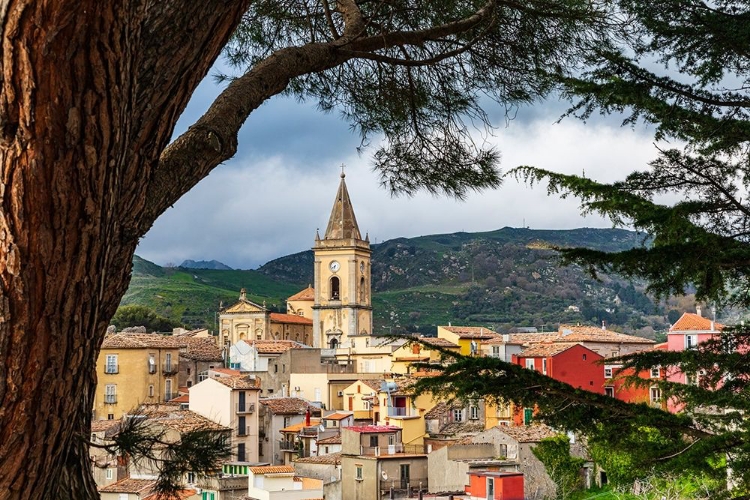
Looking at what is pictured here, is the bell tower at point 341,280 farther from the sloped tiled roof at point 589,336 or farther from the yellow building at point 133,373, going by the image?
the yellow building at point 133,373

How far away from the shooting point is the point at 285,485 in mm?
22734

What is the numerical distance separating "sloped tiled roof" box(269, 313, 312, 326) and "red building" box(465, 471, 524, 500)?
55546mm

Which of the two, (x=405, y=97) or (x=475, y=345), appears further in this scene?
(x=475, y=345)

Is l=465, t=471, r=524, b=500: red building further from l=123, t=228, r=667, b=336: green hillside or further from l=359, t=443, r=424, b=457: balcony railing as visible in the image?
l=123, t=228, r=667, b=336: green hillside

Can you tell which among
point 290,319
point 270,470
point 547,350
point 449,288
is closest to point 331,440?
point 270,470

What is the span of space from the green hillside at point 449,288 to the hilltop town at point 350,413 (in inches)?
1694

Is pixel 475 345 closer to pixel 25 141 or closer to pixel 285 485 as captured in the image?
pixel 285 485

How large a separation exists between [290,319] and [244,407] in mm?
49223

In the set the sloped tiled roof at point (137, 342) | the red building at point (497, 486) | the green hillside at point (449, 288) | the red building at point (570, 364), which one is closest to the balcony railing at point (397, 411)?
the red building at point (570, 364)

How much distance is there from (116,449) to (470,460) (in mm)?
22669

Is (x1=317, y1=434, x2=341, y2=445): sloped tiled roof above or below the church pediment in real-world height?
below

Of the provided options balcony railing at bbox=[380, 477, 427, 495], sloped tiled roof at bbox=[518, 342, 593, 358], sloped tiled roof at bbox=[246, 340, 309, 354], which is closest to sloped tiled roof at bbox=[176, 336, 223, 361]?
sloped tiled roof at bbox=[246, 340, 309, 354]

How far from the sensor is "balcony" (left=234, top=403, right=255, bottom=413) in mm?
30781

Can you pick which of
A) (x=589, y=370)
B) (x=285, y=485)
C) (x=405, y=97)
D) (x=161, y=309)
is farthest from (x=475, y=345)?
(x=161, y=309)
